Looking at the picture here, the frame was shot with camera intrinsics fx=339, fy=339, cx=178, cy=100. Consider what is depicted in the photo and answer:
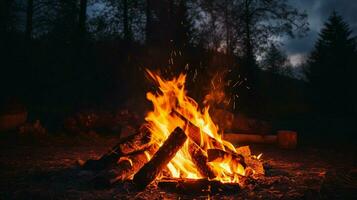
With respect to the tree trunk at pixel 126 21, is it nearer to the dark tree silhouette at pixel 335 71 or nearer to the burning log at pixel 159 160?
the dark tree silhouette at pixel 335 71

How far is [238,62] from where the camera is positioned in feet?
75.3

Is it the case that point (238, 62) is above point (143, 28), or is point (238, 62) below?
below

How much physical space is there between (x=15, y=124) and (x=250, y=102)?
575 inches

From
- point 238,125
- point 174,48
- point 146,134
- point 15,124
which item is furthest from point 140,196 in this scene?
point 174,48

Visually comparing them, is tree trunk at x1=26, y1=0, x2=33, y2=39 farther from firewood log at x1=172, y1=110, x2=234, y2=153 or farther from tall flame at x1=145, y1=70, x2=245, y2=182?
firewood log at x1=172, y1=110, x2=234, y2=153

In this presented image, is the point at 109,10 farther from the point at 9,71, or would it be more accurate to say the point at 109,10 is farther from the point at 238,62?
the point at 238,62

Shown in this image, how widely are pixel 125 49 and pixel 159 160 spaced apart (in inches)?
641

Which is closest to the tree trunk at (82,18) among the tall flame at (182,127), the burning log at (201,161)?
the tall flame at (182,127)

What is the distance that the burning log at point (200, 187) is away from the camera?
15.4 ft

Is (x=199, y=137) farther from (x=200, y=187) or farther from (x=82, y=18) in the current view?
(x=82, y=18)

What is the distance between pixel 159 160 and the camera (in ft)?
16.8

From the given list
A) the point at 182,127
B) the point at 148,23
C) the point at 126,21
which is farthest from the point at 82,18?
the point at 182,127

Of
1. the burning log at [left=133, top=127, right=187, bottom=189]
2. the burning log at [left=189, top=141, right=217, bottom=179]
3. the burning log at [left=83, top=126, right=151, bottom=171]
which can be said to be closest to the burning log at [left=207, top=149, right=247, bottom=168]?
the burning log at [left=189, top=141, right=217, bottom=179]

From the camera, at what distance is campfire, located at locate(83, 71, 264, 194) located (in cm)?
493
